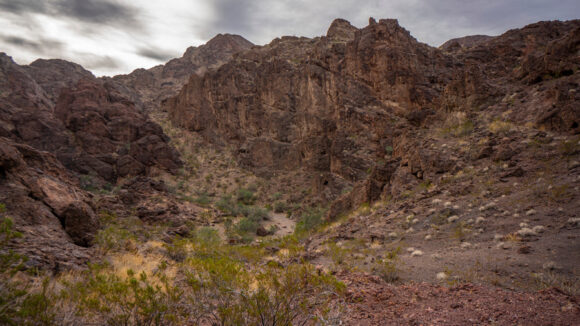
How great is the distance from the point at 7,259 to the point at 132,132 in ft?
117

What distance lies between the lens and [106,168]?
94.4 feet

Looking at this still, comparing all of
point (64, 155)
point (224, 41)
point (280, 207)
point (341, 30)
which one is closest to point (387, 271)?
point (280, 207)

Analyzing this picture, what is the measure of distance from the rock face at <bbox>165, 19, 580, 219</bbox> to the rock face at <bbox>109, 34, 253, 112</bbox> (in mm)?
24882

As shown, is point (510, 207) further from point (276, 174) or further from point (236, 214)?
point (276, 174)

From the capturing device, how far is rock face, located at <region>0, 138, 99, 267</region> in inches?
212

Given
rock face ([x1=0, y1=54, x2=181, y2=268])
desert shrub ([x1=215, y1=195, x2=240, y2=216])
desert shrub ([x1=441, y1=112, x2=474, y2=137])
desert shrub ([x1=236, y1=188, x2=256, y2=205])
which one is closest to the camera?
rock face ([x1=0, y1=54, x2=181, y2=268])

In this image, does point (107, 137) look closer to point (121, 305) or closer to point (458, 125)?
point (121, 305)

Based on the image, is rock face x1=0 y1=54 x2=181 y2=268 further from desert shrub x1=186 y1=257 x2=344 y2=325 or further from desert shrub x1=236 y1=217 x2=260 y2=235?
desert shrub x1=236 y1=217 x2=260 y2=235

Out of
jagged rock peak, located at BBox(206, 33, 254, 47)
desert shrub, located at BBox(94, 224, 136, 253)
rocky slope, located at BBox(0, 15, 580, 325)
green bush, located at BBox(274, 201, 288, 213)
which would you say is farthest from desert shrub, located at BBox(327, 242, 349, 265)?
jagged rock peak, located at BBox(206, 33, 254, 47)

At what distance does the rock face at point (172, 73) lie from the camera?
6631cm

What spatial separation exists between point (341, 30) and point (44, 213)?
140 feet

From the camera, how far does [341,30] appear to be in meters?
40.6

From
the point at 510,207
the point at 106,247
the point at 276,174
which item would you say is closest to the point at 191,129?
the point at 276,174

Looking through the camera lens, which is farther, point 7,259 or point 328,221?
point 328,221
